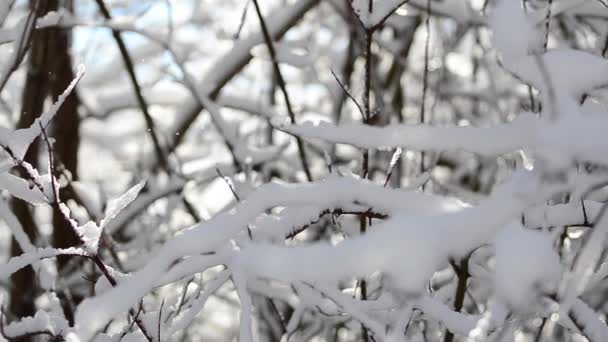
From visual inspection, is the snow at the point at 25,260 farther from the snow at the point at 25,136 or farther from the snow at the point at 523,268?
the snow at the point at 523,268

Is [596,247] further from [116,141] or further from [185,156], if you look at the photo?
[116,141]

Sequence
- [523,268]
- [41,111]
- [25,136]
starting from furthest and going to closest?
1. [41,111]
2. [25,136]
3. [523,268]

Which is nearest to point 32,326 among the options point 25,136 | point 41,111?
point 25,136

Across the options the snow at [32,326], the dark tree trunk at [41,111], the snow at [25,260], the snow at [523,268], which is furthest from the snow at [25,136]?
the dark tree trunk at [41,111]

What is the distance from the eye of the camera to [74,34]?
3.20 metres

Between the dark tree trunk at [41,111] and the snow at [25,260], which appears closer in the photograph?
the snow at [25,260]

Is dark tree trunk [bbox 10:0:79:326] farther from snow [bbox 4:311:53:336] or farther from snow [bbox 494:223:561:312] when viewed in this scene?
snow [bbox 494:223:561:312]

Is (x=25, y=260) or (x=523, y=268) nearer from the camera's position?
(x=523, y=268)

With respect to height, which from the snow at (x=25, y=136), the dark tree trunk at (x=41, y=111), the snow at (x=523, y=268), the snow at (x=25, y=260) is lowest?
the dark tree trunk at (x=41, y=111)

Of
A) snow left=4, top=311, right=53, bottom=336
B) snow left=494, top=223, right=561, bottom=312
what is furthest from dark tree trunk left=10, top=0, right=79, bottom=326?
snow left=494, top=223, right=561, bottom=312

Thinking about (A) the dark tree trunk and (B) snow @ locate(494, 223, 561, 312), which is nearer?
(B) snow @ locate(494, 223, 561, 312)

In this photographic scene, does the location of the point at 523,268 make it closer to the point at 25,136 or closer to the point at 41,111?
the point at 25,136

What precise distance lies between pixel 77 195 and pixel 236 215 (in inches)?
67.7

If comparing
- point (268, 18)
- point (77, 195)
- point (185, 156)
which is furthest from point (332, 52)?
point (77, 195)
